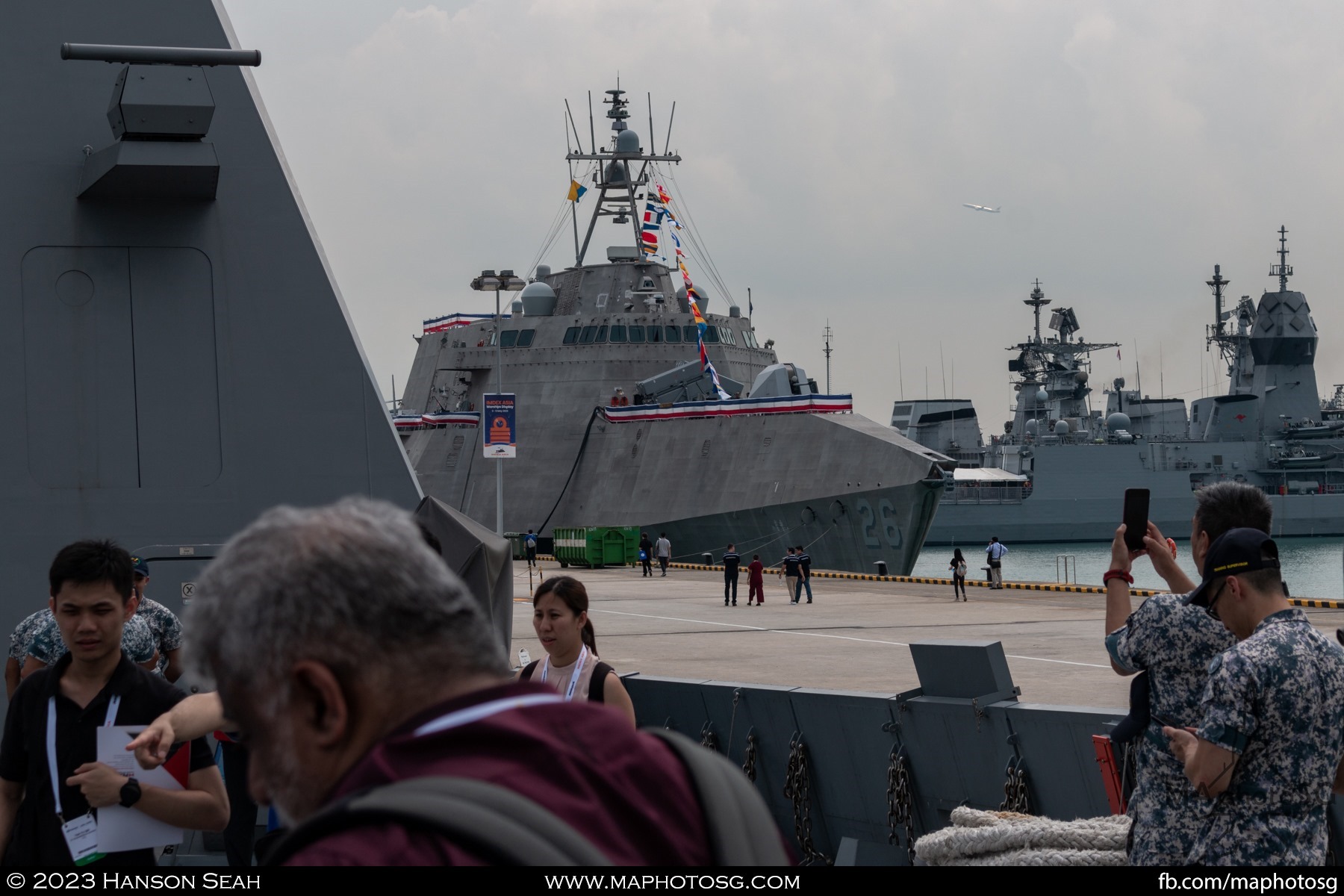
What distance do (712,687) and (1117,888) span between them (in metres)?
4.00

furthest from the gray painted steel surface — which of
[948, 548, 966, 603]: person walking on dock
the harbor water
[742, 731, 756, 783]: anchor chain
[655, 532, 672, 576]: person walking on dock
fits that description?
the harbor water

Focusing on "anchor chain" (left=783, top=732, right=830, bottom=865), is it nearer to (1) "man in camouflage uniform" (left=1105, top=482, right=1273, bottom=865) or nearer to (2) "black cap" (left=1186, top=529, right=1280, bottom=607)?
(1) "man in camouflage uniform" (left=1105, top=482, right=1273, bottom=865)

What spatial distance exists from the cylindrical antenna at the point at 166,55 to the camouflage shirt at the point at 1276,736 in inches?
175

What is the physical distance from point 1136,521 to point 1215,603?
30.8 inches

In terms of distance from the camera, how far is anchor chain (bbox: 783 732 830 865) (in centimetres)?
597

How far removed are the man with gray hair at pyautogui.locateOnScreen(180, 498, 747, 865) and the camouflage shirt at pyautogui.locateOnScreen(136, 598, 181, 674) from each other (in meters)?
3.39

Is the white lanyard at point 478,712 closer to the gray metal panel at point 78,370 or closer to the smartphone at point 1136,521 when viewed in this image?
the smartphone at point 1136,521

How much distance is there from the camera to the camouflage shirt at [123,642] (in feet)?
12.7

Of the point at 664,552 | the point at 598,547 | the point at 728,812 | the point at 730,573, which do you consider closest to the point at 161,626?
the point at 728,812

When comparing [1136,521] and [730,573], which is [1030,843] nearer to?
[1136,521]

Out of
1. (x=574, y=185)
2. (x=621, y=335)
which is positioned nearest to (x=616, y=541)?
(x=621, y=335)

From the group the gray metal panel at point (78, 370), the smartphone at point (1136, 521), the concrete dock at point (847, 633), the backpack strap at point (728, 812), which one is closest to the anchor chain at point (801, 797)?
the concrete dock at point (847, 633)

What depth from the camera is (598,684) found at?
3.92m

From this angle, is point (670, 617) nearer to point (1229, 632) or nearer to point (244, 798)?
point (244, 798)
